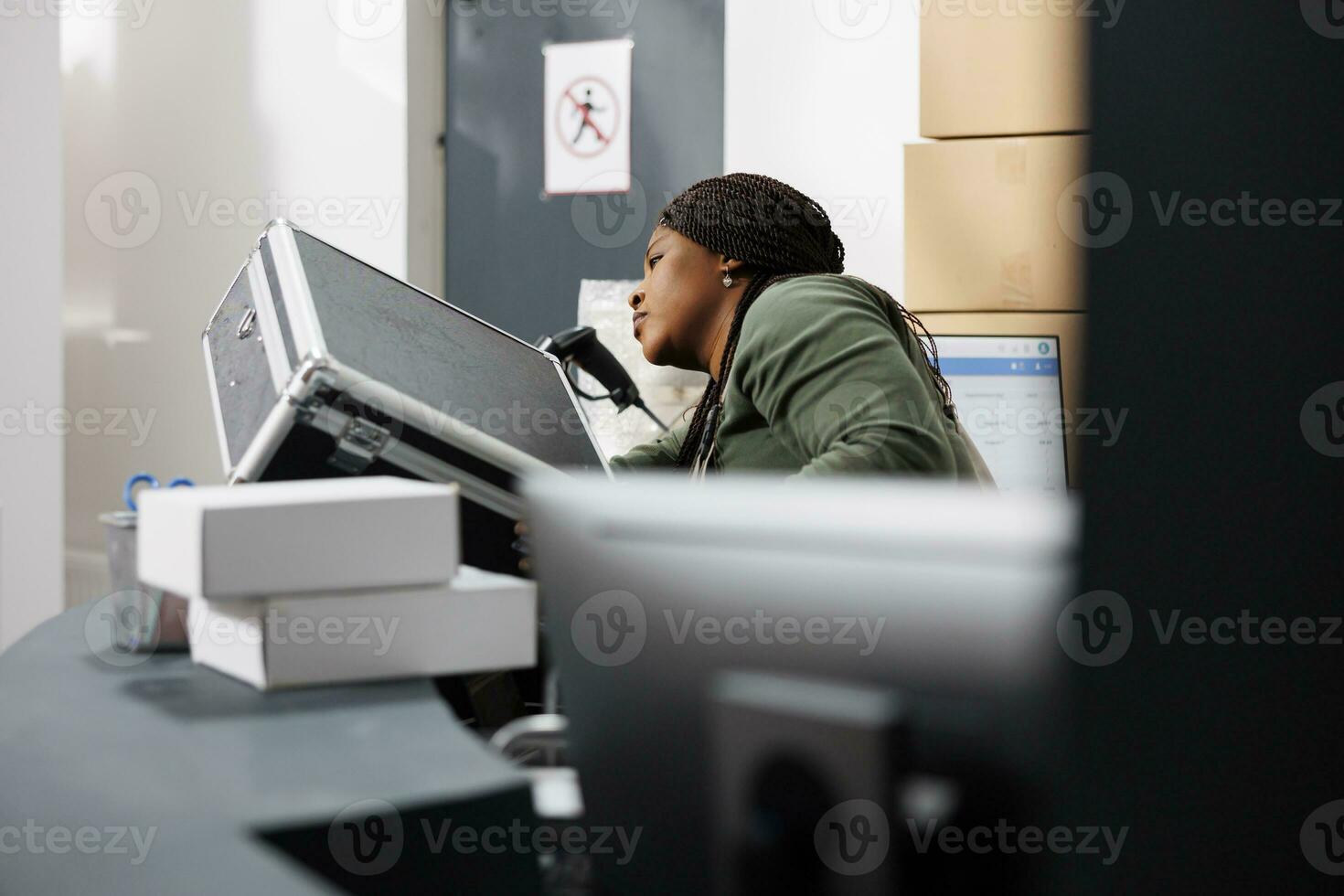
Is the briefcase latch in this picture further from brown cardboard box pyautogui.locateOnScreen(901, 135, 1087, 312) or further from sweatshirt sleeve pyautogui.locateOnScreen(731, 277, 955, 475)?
brown cardboard box pyautogui.locateOnScreen(901, 135, 1087, 312)

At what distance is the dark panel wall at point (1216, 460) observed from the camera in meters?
0.50

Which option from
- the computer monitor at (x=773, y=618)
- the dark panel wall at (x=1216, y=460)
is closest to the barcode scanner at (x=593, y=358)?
the computer monitor at (x=773, y=618)

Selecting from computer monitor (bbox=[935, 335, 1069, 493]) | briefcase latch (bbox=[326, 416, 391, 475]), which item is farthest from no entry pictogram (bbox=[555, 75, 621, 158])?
briefcase latch (bbox=[326, 416, 391, 475])

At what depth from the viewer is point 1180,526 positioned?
522 millimetres

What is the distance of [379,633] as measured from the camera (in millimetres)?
904

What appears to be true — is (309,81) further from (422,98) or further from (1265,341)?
(1265,341)

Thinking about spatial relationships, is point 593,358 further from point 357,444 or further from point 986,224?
point 357,444

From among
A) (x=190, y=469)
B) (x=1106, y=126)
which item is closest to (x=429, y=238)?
(x=190, y=469)

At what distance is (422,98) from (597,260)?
589mm

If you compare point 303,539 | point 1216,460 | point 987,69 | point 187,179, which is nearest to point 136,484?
point 303,539

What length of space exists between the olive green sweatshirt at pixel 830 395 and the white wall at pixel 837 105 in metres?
1.08

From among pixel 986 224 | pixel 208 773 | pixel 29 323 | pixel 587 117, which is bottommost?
pixel 208 773

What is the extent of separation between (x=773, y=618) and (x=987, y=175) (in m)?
1.78

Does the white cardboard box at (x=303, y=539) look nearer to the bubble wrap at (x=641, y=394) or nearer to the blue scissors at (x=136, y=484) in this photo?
the blue scissors at (x=136, y=484)
